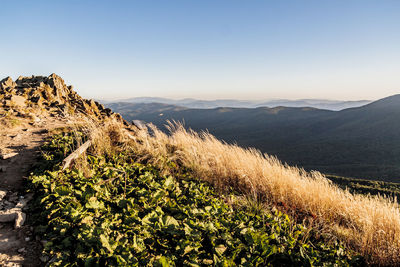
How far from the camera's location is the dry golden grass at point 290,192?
3059mm

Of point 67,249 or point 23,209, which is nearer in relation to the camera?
point 67,249

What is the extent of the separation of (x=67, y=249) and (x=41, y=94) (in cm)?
903

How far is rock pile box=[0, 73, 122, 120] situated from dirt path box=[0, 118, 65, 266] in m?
1.47

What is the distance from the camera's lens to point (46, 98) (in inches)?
338

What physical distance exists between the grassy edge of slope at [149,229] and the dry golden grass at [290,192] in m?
0.66

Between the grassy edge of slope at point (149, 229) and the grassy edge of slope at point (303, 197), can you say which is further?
the grassy edge of slope at point (303, 197)

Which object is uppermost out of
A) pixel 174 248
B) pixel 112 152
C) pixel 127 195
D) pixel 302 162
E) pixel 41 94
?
pixel 41 94

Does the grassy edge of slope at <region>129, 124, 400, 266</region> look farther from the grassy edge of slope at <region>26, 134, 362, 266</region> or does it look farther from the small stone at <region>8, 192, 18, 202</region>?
the small stone at <region>8, 192, 18, 202</region>

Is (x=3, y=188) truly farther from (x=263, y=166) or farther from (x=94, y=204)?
(x=263, y=166)

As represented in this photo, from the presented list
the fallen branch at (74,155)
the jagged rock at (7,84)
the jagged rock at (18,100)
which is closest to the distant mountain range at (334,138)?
the jagged rock at (18,100)

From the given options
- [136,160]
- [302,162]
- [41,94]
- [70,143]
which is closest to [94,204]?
[136,160]

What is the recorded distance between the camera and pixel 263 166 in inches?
195

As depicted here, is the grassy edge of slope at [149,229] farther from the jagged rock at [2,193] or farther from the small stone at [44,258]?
the jagged rock at [2,193]

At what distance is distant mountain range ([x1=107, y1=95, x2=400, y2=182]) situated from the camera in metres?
38.8
